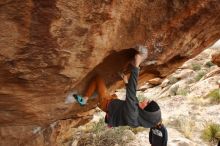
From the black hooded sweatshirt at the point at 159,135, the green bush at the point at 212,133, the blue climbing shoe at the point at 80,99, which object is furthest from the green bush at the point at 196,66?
the blue climbing shoe at the point at 80,99

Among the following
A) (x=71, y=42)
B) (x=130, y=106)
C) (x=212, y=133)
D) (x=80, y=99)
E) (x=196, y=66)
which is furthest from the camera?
(x=196, y=66)

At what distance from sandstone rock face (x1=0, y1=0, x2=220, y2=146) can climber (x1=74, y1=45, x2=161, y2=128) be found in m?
0.18

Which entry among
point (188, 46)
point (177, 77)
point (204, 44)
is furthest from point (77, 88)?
point (177, 77)

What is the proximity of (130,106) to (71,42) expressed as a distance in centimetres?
124

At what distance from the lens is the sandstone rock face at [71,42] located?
11.0ft

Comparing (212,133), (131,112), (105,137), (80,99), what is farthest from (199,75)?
(131,112)

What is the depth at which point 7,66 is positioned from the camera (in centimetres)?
370

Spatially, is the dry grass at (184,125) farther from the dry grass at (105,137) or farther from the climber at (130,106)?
the climber at (130,106)

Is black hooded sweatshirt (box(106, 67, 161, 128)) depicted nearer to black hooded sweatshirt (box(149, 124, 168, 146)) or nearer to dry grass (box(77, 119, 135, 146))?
black hooded sweatshirt (box(149, 124, 168, 146))

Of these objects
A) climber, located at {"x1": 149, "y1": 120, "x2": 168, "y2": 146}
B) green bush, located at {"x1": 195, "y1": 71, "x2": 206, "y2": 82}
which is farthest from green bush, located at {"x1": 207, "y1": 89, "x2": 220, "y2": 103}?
climber, located at {"x1": 149, "y1": 120, "x2": 168, "y2": 146}

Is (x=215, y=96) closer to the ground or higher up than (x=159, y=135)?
closer to the ground

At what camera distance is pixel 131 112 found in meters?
4.47

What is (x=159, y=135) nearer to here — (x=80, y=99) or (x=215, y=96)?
(x=80, y=99)

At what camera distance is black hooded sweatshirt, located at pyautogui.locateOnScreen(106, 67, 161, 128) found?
444 centimetres
